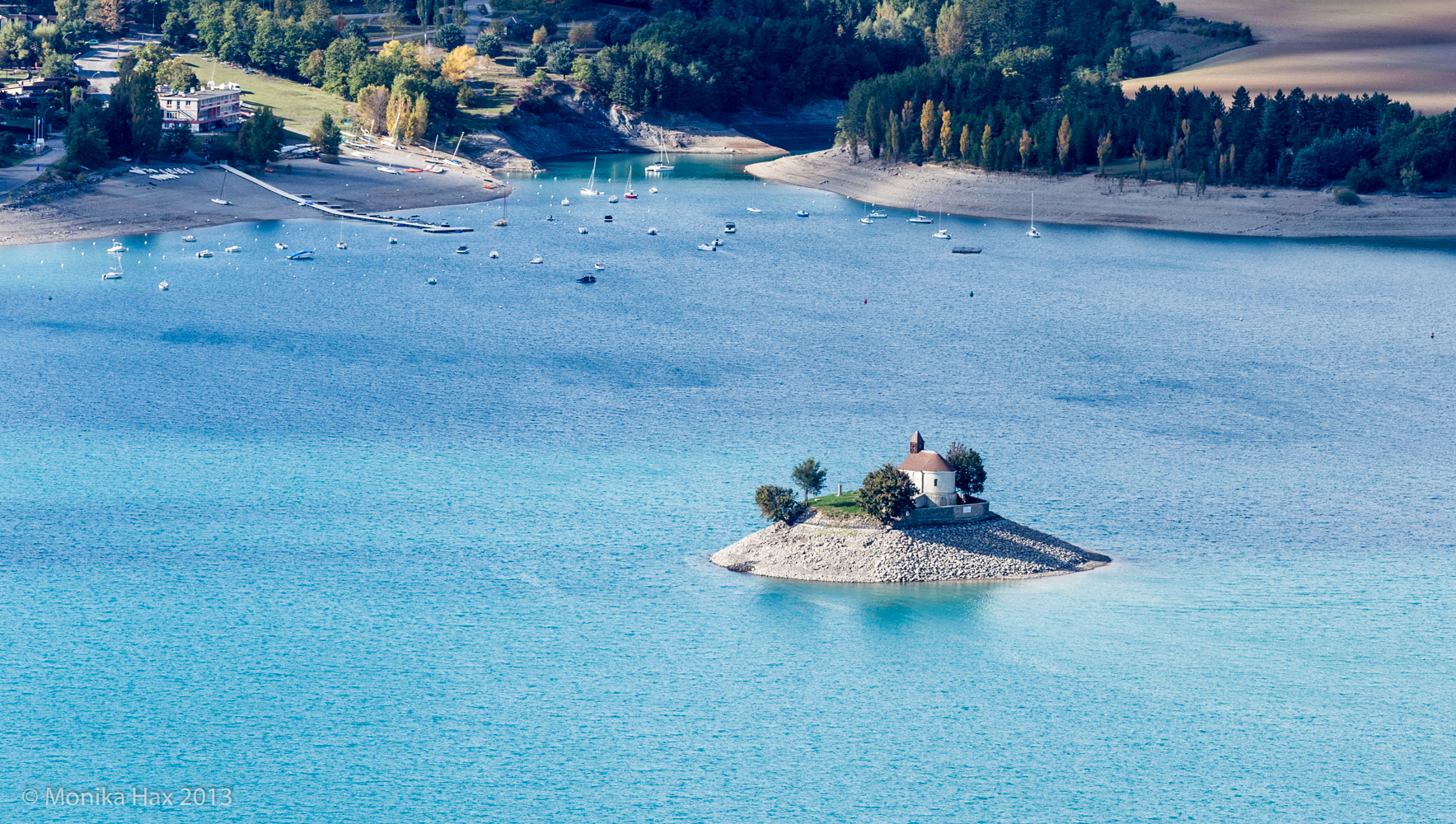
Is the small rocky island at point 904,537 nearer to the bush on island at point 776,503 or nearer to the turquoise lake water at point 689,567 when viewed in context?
the bush on island at point 776,503

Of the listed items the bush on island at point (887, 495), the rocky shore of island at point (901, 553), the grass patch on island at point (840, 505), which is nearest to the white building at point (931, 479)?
the bush on island at point (887, 495)

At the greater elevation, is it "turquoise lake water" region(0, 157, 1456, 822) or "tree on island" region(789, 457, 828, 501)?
"tree on island" region(789, 457, 828, 501)

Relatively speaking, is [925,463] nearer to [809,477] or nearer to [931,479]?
[931,479]

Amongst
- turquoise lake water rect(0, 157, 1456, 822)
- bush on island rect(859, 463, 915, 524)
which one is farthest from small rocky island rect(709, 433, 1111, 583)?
turquoise lake water rect(0, 157, 1456, 822)

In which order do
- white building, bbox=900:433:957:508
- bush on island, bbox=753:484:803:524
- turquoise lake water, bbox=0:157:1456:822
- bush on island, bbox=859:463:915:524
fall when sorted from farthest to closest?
bush on island, bbox=753:484:803:524 → white building, bbox=900:433:957:508 → bush on island, bbox=859:463:915:524 → turquoise lake water, bbox=0:157:1456:822

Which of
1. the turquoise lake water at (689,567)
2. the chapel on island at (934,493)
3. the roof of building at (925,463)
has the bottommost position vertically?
the turquoise lake water at (689,567)

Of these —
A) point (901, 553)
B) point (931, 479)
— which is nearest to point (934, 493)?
point (931, 479)

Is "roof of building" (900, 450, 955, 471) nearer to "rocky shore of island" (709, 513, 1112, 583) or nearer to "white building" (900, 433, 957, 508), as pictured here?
"white building" (900, 433, 957, 508)
